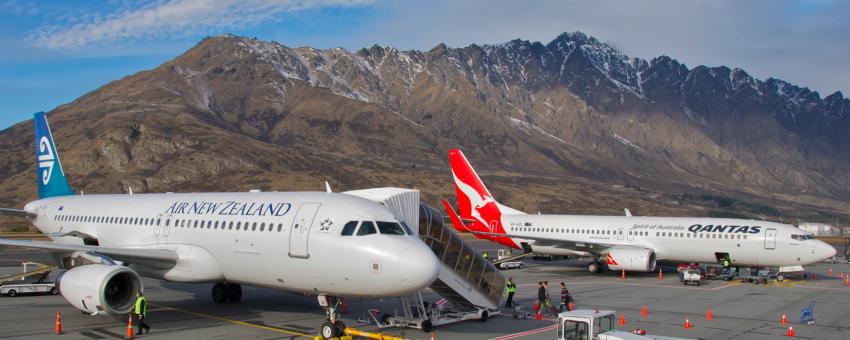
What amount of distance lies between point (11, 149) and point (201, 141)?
180 ft

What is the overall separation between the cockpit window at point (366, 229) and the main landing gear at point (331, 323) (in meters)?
2.36

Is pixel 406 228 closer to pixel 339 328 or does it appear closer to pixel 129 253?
pixel 339 328

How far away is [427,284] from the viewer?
716 inches

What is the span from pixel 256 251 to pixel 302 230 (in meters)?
2.01

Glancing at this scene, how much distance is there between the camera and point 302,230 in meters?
20.2

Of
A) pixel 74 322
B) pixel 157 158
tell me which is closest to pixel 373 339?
pixel 74 322

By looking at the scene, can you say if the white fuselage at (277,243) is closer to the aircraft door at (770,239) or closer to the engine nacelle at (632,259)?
the engine nacelle at (632,259)

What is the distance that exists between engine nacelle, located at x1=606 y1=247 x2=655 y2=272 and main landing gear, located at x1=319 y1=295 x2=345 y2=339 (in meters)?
25.3

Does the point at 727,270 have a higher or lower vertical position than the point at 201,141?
lower

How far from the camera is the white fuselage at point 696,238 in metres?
39.2

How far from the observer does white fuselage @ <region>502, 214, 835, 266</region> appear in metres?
39.2

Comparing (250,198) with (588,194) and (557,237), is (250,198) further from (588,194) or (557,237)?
(588,194)

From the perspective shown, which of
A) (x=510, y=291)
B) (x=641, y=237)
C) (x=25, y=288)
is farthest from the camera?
(x=641, y=237)

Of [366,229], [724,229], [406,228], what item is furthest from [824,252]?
[366,229]
